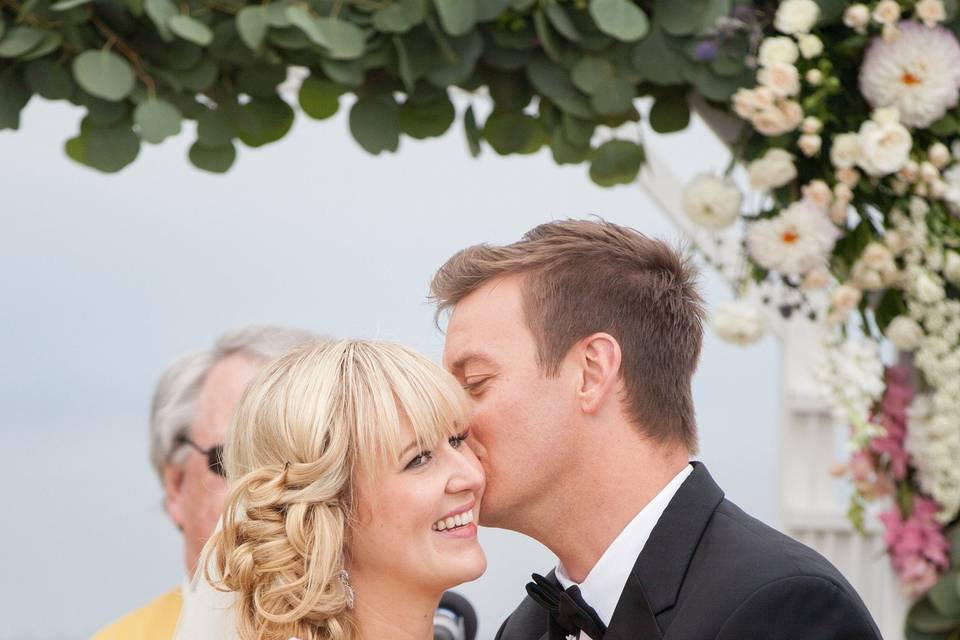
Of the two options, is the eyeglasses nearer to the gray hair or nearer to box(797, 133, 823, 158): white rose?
the gray hair

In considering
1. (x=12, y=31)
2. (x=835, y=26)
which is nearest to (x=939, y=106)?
(x=835, y=26)

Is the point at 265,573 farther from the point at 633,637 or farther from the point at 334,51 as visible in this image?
the point at 334,51

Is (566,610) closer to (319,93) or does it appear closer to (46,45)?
(319,93)

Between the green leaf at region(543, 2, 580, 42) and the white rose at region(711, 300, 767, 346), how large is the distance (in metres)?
0.90

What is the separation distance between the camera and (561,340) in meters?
2.60

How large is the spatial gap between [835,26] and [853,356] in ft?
3.17

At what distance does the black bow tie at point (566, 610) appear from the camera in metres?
2.49

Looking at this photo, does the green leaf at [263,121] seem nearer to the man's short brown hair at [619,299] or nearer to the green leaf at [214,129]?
the green leaf at [214,129]

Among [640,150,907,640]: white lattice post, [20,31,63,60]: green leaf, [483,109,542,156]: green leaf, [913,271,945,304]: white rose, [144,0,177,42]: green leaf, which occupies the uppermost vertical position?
[144,0,177,42]: green leaf

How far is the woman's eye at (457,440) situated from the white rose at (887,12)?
71.7 inches

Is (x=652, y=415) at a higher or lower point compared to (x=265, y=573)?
higher

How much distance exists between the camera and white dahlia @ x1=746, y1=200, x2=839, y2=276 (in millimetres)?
3607

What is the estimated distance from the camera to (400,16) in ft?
11.2

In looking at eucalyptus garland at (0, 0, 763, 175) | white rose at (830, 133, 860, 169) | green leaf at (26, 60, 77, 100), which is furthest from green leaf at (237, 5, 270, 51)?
white rose at (830, 133, 860, 169)
